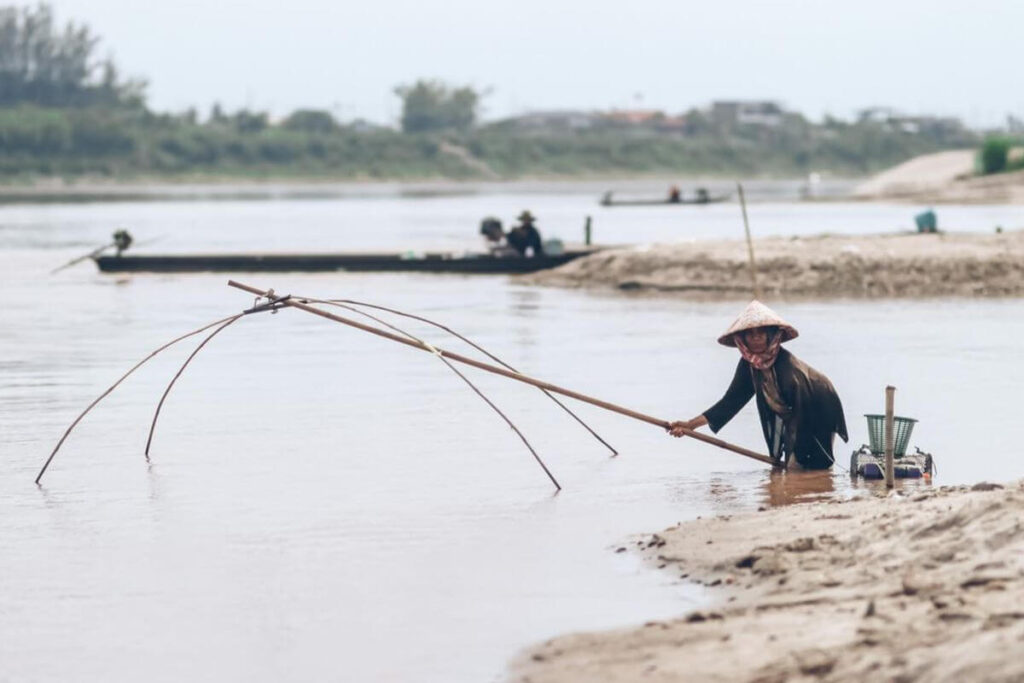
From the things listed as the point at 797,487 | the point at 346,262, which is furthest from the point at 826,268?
the point at 797,487

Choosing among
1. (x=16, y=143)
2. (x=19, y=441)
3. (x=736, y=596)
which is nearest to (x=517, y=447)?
(x=19, y=441)

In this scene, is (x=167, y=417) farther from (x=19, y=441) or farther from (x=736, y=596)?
(x=736, y=596)

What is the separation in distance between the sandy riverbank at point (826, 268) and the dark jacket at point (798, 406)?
15.6 metres

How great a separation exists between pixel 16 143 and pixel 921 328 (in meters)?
95.1

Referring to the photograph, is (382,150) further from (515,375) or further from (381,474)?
(515,375)

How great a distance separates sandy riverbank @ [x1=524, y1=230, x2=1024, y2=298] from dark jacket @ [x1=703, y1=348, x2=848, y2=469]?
15.6 m

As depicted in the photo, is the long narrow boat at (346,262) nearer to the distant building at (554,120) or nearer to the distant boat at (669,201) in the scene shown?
the distant boat at (669,201)

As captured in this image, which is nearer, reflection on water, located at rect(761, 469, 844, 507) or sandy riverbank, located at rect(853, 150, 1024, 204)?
reflection on water, located at rect(761, 469, 844, 507)

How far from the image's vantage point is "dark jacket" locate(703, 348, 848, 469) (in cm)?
925

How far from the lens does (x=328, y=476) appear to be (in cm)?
1047

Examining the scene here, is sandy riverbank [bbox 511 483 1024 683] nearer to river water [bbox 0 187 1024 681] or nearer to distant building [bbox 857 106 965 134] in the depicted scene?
river water [bbox 0 187 1024 681]

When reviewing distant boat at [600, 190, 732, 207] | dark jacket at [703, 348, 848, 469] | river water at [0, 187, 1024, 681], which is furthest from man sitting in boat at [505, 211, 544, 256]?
distant boat at [600, 190, 732, 207]

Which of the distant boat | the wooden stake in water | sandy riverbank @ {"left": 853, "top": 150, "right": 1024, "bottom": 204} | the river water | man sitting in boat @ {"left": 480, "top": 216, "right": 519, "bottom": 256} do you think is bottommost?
the river water

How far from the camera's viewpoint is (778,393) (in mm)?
9305
